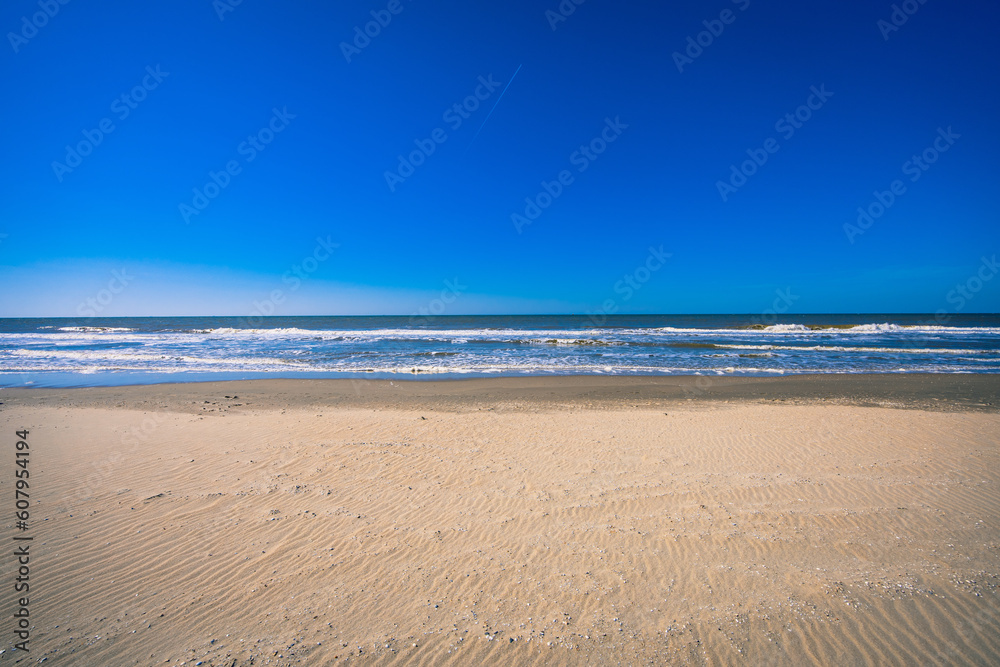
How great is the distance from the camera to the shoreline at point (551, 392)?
1197 centimetres

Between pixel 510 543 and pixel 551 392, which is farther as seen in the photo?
pixel 551 392

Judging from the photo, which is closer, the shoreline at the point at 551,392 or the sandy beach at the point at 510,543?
the sandy beach at the point at 510,543

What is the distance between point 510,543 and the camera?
4.59 meters

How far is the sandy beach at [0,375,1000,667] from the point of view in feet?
10.9

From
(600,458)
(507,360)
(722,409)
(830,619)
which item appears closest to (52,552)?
(600,458)

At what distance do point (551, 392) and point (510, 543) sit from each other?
9.11 m

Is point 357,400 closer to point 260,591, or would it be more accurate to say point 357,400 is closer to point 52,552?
point 52,552

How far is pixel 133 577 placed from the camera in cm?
409

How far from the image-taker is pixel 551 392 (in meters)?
13.5

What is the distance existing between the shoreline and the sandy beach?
9.79 ft

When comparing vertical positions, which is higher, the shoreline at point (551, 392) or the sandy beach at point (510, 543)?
the shoreline at point (551, 392)

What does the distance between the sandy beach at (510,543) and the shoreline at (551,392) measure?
298 centimetres

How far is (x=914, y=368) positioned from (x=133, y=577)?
27.4 metres

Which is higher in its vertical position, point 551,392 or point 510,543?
point 551,392
